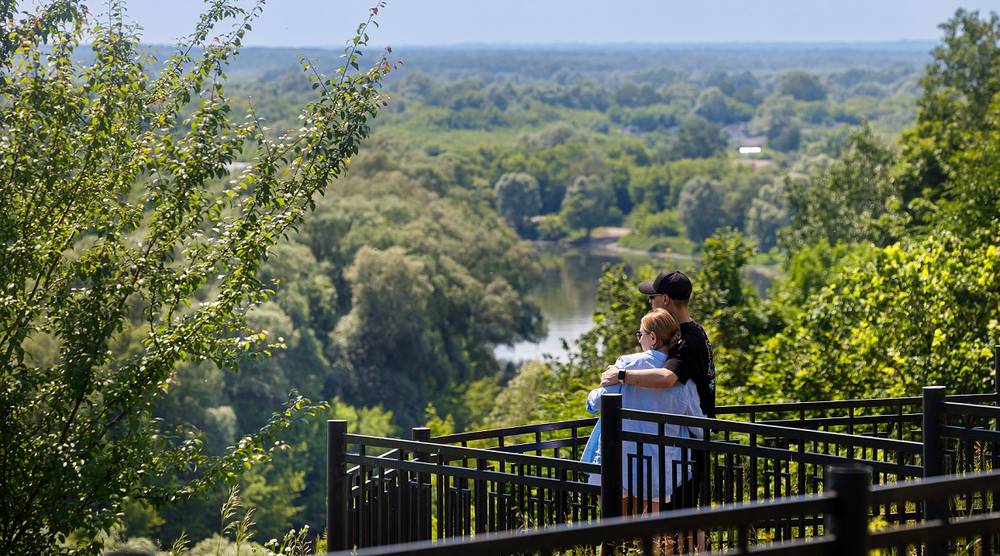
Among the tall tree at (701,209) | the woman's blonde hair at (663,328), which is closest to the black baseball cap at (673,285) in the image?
the woman's blonde hair at (663,328)

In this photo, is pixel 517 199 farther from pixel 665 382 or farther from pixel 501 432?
pixel 665 382

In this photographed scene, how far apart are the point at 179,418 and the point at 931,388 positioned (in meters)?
31.2

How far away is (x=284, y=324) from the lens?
136 feet

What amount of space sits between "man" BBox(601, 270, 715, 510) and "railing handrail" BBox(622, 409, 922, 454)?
333mm

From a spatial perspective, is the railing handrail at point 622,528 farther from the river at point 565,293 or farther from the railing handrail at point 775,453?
the river at point 565,293

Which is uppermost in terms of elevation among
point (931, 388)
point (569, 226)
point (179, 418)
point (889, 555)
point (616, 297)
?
point (931, 388)

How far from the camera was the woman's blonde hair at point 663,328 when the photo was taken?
5.80 metres

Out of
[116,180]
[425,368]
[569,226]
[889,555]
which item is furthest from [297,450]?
[569,226]

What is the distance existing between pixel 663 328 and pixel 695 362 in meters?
0.22

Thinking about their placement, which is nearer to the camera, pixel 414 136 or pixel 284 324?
pixel 284 324

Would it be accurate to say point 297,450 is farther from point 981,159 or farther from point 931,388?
point 931,388

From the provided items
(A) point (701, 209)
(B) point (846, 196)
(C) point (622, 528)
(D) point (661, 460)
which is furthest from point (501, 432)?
(A) point (701, 209)

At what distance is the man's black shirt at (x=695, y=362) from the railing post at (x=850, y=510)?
2.86m

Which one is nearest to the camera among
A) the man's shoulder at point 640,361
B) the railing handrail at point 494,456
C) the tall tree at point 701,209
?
the railing handrail at point 494,456
